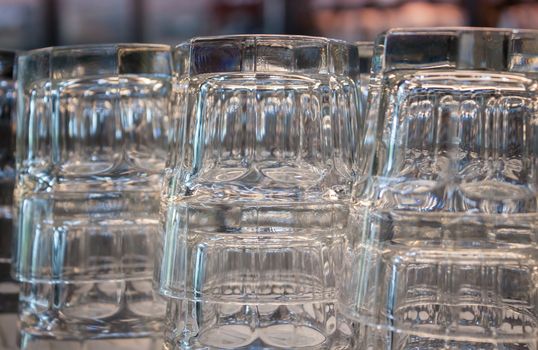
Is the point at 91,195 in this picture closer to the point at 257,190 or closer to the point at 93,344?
the point at 93,344

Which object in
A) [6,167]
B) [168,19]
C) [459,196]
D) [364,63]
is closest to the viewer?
[459,196]

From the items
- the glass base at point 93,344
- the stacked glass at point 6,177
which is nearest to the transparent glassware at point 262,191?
the glass base at point 93,344

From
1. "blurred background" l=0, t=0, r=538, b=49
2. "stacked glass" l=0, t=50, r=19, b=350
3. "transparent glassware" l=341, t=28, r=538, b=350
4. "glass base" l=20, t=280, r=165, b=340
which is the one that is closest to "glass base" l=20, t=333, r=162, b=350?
"glass base" l=20, t=280, r=165, b=340

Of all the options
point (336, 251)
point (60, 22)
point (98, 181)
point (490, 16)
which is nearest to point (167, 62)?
point (98, 181)

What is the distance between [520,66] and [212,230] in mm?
213

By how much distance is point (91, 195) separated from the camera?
2.38ft

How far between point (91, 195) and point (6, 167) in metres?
0.22

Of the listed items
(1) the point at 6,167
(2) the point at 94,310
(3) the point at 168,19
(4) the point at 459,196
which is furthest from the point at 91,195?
(3) the point at 168,19

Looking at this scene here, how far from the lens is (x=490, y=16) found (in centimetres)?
290

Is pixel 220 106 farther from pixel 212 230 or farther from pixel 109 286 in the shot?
pixel 109 286

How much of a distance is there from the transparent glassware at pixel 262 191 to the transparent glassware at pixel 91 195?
15cm

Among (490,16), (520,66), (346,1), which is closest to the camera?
(520,66)

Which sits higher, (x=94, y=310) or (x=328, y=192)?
(x=328, y=192)

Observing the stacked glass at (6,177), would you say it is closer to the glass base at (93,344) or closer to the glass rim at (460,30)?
the glass base at (93,344)
